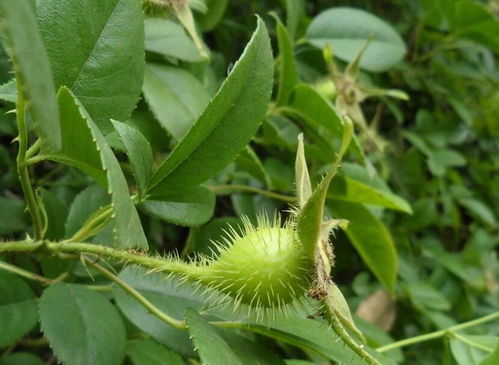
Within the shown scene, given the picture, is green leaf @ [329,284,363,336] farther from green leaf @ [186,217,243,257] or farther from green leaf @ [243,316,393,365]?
green leaf @ [186,217,243,257]

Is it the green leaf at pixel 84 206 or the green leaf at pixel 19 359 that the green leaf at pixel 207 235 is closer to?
the green leaf at pixel 84 206

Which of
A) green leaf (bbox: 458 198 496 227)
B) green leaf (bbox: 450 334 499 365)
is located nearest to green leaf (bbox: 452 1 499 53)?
green leaf (bbox: 458 198 496 227)

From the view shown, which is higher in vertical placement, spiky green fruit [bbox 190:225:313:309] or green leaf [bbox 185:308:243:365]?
spiky green fruit [bbox 190:225:313:309]

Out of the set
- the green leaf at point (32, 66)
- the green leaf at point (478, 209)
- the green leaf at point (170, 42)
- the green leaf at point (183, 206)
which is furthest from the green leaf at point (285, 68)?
the green leaf at point (478, 209)

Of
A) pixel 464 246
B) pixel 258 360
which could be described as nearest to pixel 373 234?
pixel 258 360

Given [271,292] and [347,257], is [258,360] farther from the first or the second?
[347,257]

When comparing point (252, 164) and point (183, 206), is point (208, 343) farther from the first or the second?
point (252, 164)

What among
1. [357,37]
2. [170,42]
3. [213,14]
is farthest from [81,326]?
[357,37]
